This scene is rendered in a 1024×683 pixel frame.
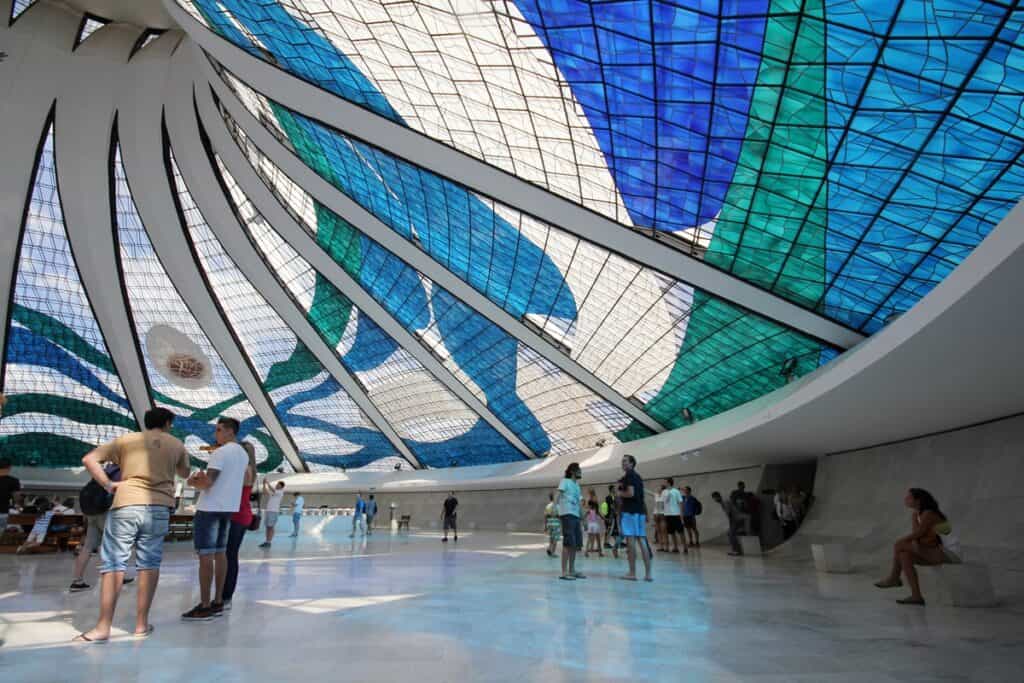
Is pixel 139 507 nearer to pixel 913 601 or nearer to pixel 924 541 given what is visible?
pixel 913 601

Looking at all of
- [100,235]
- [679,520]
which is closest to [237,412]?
[100,235]

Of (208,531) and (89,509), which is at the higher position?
(89,509)

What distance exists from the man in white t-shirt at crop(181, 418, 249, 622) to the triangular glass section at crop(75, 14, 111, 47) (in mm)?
30161

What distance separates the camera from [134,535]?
17.0 ft

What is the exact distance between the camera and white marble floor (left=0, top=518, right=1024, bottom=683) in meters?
4.04

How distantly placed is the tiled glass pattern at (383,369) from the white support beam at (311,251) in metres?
0.79

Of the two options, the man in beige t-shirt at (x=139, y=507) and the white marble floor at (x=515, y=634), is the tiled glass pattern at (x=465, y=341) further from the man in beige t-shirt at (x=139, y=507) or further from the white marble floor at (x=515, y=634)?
the man in beige t-shirt at (x=139, y=507)

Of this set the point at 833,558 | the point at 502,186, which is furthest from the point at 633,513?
the point at 502,186

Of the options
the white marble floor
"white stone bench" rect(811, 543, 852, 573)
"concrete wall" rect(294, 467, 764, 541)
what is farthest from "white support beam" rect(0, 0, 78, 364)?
"white stone bench" rect(811, 543, 852, 573)

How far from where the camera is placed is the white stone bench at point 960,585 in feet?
23.4

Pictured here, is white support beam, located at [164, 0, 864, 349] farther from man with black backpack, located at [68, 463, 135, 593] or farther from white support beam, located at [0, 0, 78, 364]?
man with black backpack, located at [68, 463, 135, 593]

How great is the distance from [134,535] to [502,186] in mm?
16444

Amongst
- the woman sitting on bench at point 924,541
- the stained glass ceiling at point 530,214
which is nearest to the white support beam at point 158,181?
the stained glass ceiling at point 530,214

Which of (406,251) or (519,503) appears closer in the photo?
(406,251)
